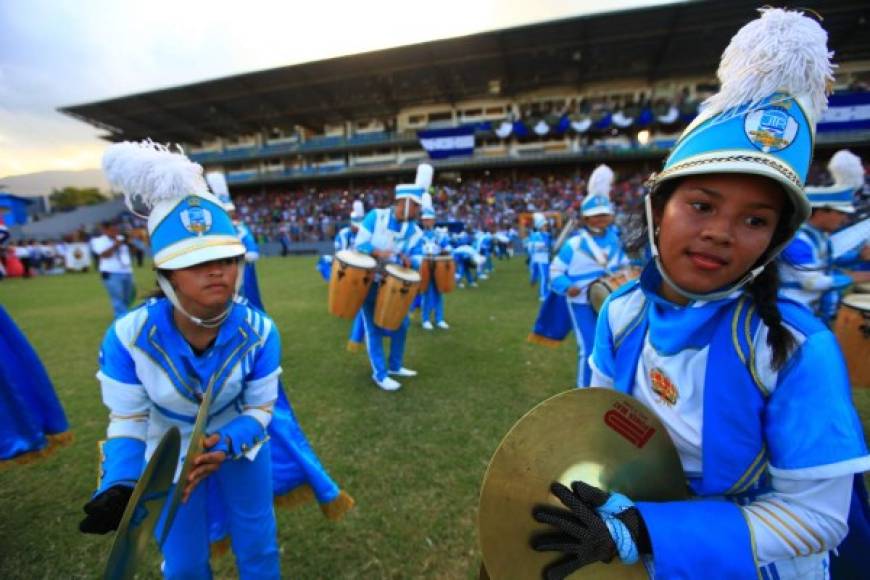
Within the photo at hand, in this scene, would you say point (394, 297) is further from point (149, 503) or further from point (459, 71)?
point (459, 71)

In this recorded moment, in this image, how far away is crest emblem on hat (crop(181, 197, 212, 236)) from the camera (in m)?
1.58

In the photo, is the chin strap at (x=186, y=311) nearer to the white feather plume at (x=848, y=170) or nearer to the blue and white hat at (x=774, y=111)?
the blue and white hat at (x=774, y=111)

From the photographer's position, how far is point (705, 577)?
0.86m

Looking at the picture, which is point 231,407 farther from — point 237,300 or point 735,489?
point 735,489

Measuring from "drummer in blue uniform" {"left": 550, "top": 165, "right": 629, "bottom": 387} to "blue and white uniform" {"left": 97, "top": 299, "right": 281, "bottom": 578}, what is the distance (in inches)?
120

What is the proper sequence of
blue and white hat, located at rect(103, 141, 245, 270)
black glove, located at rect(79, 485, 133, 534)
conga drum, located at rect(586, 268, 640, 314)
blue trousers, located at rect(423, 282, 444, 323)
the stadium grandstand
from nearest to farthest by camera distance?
black glove, located at rect(79, 485, 133, 534), blue and white hat, located at rect(103, 141, 245, 270), conga drum, located at rect(586, 268, 640, 314), blue trousers, located at rect(423, 282, 444, 323), the stadium grandstand

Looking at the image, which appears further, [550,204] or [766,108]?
[550,204]

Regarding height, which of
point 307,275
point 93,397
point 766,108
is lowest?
point 307,275

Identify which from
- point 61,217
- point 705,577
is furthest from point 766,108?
point 61,217

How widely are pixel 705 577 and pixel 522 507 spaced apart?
1.29 ft

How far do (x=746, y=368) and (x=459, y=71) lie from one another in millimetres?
35452

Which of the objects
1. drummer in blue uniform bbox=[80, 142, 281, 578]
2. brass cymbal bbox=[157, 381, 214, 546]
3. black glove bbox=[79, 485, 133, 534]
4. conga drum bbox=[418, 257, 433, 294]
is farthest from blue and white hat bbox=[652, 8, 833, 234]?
conga drum bbox=[418, 257, 433, 294]

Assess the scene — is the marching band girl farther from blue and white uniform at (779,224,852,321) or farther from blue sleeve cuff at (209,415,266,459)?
blue and white uniform at (779,224,852,321)

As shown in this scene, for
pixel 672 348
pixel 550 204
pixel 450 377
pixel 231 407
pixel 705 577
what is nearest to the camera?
pixel 705 577
